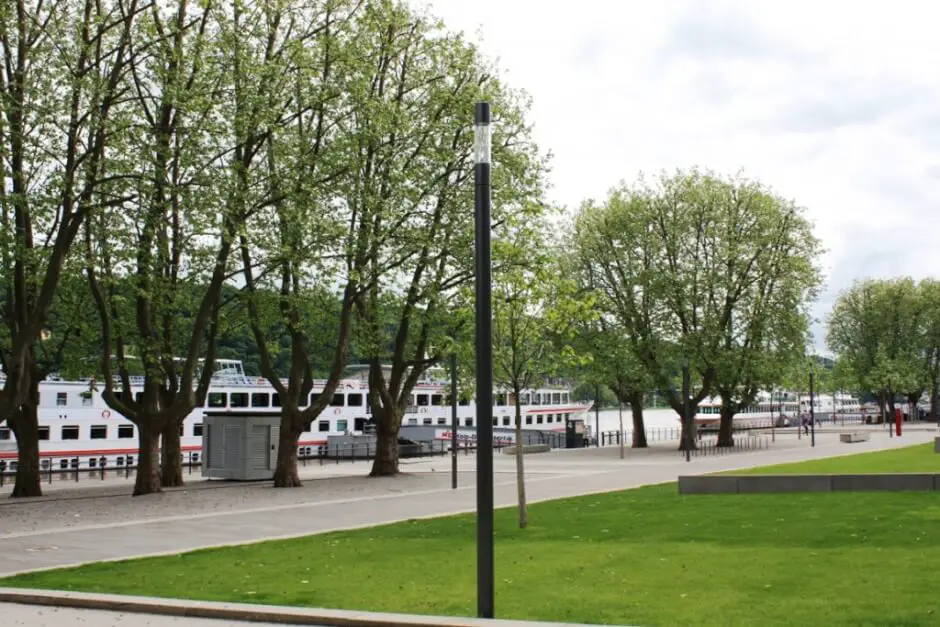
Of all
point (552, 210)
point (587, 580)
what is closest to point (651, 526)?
point (587, 580)

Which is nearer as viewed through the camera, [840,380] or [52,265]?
[52,265]

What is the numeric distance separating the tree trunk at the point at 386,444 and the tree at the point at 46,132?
13343 mm

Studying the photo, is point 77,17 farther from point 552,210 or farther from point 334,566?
point 334,566

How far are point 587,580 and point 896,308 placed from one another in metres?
84.0

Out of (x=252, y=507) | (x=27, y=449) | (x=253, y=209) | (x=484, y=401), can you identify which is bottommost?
(x=252, y=507)

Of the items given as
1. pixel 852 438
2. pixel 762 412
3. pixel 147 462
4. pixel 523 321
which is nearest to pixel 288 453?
pixel 147 462

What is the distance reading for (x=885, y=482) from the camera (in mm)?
20469

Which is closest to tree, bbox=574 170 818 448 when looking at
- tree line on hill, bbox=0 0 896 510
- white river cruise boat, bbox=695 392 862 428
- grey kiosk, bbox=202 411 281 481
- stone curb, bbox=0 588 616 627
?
white river cruise boat, bbox=695 392 862 428

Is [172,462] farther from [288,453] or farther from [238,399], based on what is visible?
[238,399]

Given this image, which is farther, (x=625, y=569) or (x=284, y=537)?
(x=284, y=537)

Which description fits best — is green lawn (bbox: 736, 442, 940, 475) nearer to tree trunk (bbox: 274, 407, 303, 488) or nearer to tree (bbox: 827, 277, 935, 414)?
tree trunk (bbox: 274, 407, 303, 488)

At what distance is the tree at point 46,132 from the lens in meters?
23.8

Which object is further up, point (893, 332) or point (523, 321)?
point (893, 332)

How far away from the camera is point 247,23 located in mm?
28000
